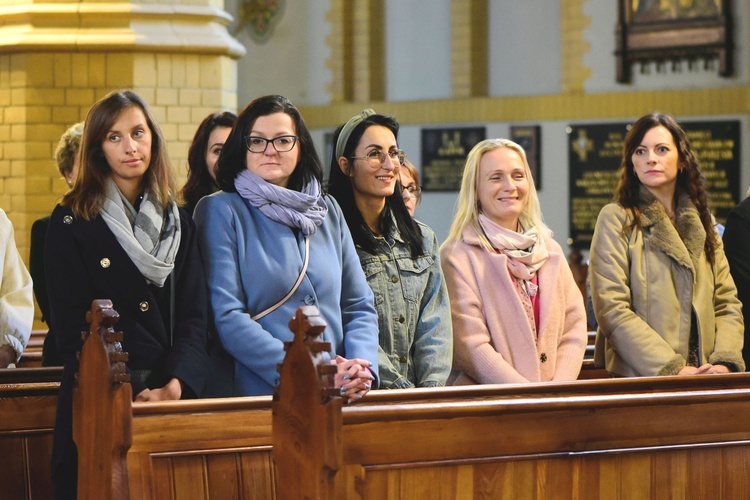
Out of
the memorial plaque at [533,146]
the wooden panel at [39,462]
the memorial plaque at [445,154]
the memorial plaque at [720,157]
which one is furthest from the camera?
the memorial plaque at [445,154]

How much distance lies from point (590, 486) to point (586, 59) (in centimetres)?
942

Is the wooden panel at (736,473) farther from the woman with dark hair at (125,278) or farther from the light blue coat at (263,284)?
the woman with dark hair at (125,278)

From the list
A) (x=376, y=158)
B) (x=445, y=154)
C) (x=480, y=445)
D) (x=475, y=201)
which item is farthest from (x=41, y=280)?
(x=445, y=154)

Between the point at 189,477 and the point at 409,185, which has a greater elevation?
the point at 409,185

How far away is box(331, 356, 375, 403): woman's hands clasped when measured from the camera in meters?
2.88

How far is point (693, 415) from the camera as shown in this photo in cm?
306

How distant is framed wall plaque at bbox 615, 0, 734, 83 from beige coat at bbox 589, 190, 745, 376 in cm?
754

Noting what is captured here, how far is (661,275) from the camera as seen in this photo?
386 cm

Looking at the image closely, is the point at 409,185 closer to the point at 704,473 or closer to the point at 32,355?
the point at 32,355

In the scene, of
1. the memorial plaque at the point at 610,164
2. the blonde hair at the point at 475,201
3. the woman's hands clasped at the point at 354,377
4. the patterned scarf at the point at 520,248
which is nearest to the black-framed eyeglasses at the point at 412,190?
the blonde hair at the point at 475,201

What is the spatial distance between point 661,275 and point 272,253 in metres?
1.39

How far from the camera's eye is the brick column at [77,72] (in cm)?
600

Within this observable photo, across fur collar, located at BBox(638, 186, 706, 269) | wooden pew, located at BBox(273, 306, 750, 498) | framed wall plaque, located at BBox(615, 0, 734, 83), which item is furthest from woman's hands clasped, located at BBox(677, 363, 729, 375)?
framed wall plaque, located at BBox(615, 0, 734, 83)

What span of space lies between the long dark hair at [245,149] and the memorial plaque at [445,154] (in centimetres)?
906
